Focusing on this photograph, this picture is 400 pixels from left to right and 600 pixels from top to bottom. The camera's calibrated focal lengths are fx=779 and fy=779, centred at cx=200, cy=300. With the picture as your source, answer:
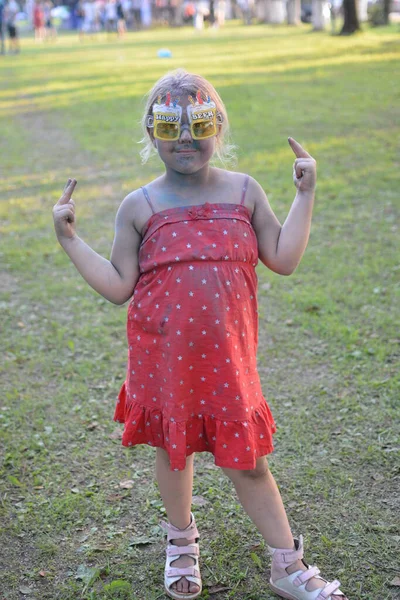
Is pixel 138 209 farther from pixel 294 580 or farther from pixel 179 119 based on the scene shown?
pixel 294 580

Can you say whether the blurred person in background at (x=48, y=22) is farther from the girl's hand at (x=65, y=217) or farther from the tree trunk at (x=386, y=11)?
the girl's hand at (x=65, y=217)

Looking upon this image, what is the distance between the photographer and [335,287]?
5.63 metres

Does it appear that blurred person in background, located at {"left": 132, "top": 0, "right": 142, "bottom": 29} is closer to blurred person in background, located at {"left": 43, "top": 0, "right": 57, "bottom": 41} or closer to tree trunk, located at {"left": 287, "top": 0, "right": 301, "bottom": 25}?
blurred person in background, located at {"left": 43, "top": 0, "right": 57, "bottom": 41}

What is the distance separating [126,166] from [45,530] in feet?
24.5

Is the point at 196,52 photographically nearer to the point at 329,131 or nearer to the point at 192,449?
the point at 329,131

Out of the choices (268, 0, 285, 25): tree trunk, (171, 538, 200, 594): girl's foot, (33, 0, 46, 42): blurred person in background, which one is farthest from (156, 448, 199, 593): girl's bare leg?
(268, 0, 285, 25): tree trunk

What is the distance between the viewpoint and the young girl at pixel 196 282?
2443 mm

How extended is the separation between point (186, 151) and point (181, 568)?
58.8 inches

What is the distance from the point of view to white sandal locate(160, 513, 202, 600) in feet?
9.18

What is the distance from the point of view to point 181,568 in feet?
9.30

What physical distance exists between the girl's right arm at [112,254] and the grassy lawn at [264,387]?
3.73 feet

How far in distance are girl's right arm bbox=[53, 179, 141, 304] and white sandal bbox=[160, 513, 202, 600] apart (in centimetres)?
94

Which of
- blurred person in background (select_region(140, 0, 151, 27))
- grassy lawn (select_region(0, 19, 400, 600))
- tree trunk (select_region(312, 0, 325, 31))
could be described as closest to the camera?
grassy lawn (select_region(0, 19, 400, 600))

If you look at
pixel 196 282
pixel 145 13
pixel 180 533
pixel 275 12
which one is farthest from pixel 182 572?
pixel 145 13
